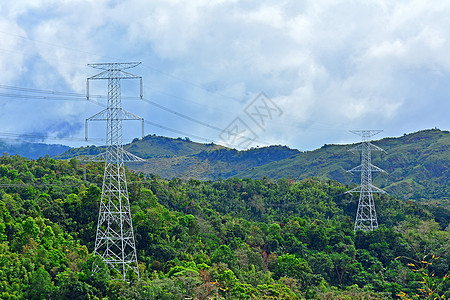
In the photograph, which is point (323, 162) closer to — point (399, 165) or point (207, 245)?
point (399, 165)

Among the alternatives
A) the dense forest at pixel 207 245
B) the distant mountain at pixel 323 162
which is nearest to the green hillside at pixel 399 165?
the distant mountain at pixel 323 162

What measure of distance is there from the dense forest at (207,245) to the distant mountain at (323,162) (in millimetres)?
Answer: 32356

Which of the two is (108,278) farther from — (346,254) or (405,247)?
(405,247)

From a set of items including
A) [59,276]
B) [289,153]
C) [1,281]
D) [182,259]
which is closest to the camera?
[1,281]

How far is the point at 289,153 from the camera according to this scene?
165 metres

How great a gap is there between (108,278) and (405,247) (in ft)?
84.3

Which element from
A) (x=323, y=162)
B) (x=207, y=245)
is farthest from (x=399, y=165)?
(x=207, y=245)

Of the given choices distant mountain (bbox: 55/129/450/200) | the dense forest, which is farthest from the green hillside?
the dense forest

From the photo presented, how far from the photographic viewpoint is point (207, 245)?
3872 cm

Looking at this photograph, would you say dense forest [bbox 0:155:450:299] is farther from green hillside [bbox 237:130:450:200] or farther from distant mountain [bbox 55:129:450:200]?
green hillside [bbox 237:130:450:200]

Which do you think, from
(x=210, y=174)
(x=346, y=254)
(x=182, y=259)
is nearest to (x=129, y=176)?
(x=182, y=259)

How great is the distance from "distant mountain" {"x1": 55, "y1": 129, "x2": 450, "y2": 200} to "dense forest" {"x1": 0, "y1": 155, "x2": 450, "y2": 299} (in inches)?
1274

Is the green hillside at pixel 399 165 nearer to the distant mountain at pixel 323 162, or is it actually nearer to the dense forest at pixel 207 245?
the distant mountain at pixel 323 162

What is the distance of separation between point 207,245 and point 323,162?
83334mm
